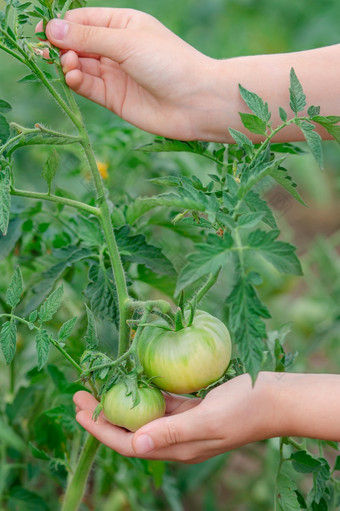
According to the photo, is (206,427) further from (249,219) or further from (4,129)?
(4,129)

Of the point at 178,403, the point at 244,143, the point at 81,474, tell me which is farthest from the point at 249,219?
the point at 81,474

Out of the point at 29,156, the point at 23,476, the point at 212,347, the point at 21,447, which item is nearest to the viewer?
the point at 212,347

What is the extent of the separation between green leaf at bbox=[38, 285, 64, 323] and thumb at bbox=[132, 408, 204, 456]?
19 cm

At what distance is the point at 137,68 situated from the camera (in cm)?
114

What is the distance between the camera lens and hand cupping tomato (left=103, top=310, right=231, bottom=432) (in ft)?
2.90

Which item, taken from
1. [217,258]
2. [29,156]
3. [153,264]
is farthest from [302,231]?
[217,258]

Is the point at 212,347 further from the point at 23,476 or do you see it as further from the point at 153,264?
the point at 23,476

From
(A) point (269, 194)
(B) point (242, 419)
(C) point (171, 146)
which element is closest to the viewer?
(B) point (242, 419)

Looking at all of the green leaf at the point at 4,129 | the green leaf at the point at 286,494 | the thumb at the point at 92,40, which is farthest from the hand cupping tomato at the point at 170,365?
the thumb at the point at 92,40

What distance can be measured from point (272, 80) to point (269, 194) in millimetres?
1823

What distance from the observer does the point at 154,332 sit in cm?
92

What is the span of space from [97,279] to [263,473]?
108 cm

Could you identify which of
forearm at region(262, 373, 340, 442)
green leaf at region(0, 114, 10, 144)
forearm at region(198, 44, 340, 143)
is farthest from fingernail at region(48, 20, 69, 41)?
forearm at region(262, 373, 340, 442)

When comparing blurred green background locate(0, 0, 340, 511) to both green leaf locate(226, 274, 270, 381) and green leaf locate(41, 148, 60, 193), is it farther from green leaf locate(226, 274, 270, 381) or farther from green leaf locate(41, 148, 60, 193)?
green leaf locate(226, 274, 270, 381)
